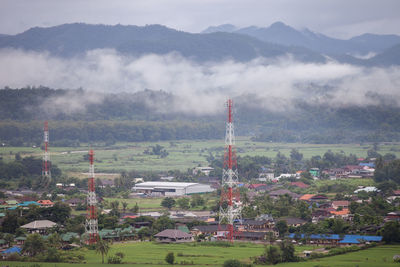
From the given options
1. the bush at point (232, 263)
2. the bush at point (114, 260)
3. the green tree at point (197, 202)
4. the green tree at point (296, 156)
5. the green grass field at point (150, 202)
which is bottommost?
the green grass field at point (150, 202)

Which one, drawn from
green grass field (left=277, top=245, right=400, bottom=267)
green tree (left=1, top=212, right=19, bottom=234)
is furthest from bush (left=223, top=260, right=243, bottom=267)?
green tree (left=1, top=212, right=19, bottom=234)

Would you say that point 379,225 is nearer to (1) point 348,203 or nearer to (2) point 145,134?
(1) point 348,203

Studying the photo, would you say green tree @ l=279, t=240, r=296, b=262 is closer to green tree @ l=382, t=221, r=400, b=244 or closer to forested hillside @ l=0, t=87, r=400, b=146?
green tree @ l=382, t=221, r=400, b=244

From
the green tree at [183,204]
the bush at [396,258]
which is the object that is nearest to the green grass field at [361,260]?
the bush at [396,258]

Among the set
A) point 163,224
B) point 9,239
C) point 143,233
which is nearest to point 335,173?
point 163,224

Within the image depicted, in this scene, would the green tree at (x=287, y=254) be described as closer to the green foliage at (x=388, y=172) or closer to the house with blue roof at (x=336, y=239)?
the house with blue roof at (x=336, y=239)

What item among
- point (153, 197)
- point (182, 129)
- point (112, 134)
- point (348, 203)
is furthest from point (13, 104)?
point (348, 203)
